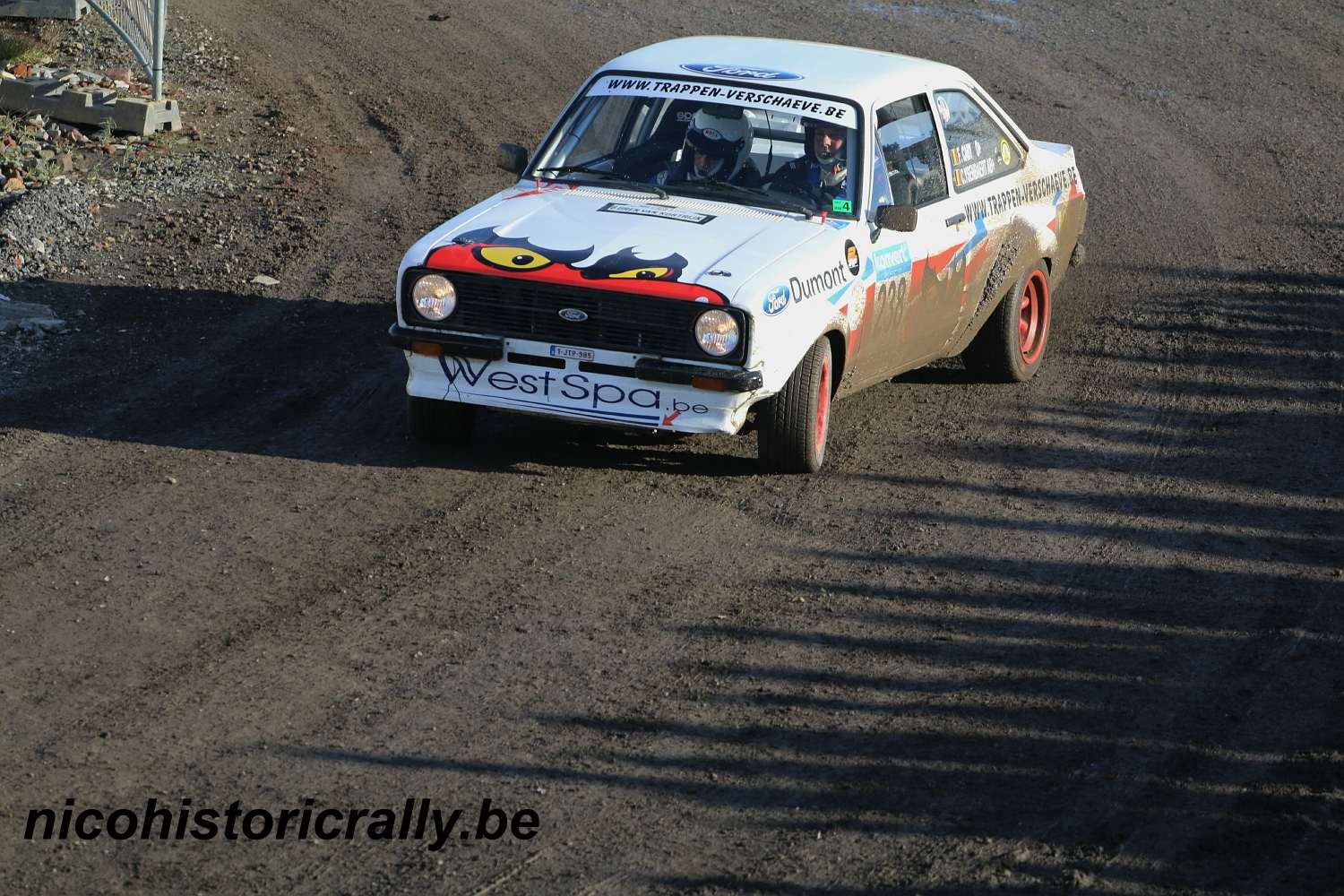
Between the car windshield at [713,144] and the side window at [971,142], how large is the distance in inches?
31.6

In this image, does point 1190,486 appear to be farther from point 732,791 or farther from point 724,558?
point 732,791

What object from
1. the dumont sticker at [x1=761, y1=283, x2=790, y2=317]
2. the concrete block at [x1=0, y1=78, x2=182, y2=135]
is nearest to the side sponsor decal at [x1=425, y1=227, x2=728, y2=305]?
the dumont sticker at [x1=761, y1=283, x2=790, y2=317]

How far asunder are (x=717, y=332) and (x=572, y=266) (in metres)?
0.67

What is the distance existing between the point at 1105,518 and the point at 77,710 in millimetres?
4250

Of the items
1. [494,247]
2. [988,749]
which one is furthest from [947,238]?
[988,749]

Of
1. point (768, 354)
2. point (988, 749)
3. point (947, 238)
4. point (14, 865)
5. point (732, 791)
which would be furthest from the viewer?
point (947, 238)

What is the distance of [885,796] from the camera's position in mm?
4672

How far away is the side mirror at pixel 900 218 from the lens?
7199mm

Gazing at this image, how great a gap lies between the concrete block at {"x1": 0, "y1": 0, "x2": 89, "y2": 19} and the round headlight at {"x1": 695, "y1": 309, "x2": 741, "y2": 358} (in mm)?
11611

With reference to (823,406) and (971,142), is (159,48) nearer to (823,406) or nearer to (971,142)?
(971,142)

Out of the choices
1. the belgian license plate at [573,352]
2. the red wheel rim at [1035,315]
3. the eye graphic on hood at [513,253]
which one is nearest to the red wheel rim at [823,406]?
the belgian license plate at [573,352]

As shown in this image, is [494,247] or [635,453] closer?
[494,247]

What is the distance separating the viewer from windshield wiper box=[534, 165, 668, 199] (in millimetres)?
7537

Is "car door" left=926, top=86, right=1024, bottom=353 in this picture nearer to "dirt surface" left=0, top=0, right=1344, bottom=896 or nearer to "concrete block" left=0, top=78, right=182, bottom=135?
"dirt surface" left=0, top=0, right=1344, bottom=896
